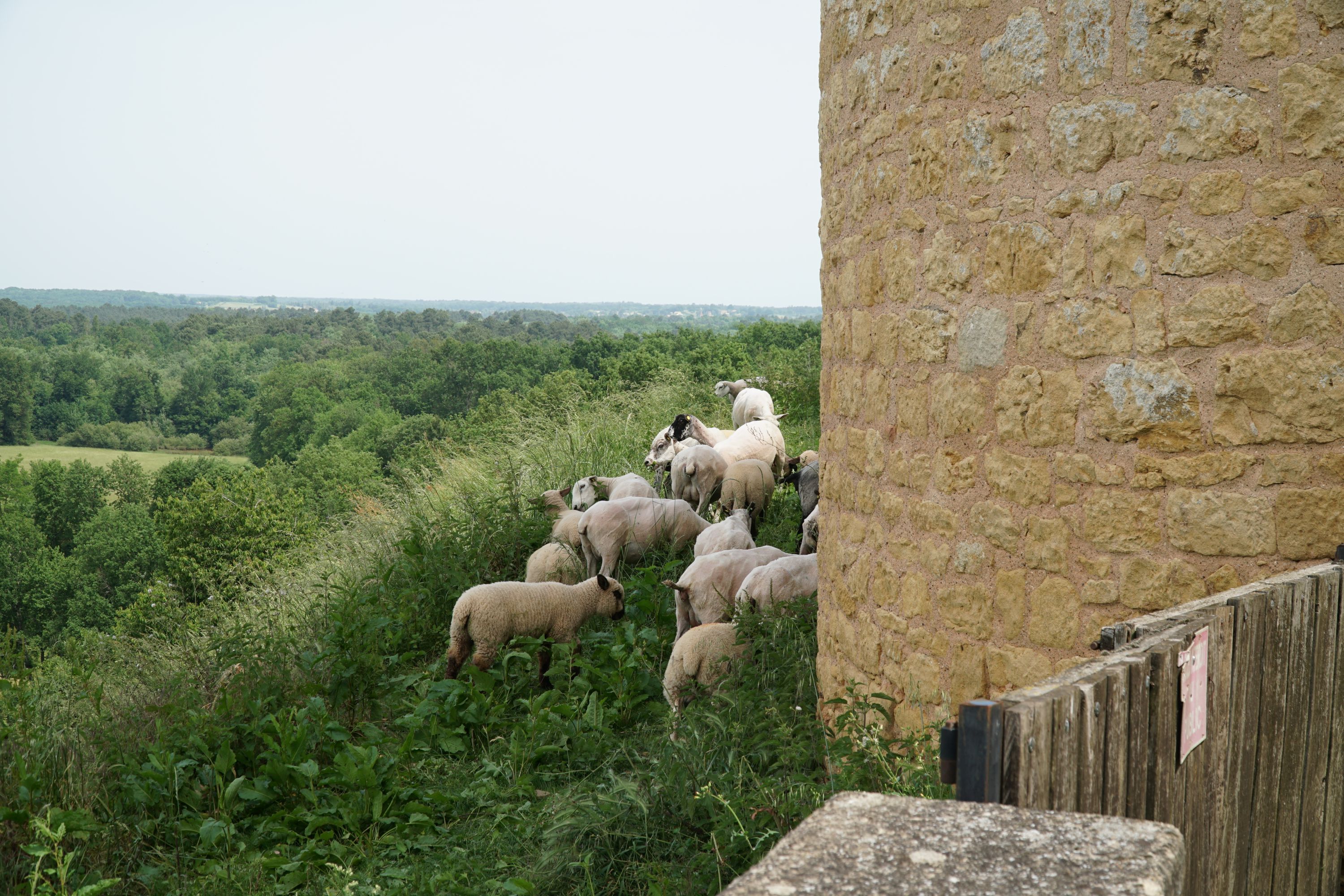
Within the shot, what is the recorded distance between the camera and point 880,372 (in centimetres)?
454

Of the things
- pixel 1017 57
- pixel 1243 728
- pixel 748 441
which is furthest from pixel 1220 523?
pixel 748 441

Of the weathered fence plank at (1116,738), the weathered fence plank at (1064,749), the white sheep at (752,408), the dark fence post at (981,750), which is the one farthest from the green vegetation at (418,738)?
the dark fence post at (981,750)

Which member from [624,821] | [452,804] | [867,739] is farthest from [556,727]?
[867,739]

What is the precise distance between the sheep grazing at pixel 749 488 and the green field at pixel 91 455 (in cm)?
4872

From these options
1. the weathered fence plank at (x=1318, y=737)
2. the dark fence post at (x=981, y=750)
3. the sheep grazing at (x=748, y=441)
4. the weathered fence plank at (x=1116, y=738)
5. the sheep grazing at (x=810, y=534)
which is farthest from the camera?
the sheep grazing at (x=748, y=441)

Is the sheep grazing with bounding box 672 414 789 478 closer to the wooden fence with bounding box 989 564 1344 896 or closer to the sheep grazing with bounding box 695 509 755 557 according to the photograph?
the sheep grazing with bounding box 695 509 755 557

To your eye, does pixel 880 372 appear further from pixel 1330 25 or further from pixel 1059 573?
pixel 1330 25

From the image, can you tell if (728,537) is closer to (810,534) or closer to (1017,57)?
(810,534)

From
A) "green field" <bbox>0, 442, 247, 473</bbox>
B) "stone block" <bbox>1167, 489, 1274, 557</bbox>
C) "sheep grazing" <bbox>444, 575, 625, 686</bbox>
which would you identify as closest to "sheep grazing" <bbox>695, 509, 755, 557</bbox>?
"sheep grazing" <bbox>444, 575, 625, 686</bbox>

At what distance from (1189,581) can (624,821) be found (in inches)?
105

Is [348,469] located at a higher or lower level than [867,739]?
lower

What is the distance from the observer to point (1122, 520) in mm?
3594

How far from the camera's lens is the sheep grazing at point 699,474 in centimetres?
1005

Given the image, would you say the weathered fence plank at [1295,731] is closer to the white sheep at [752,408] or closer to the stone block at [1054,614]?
the stone block at [1054,614]
